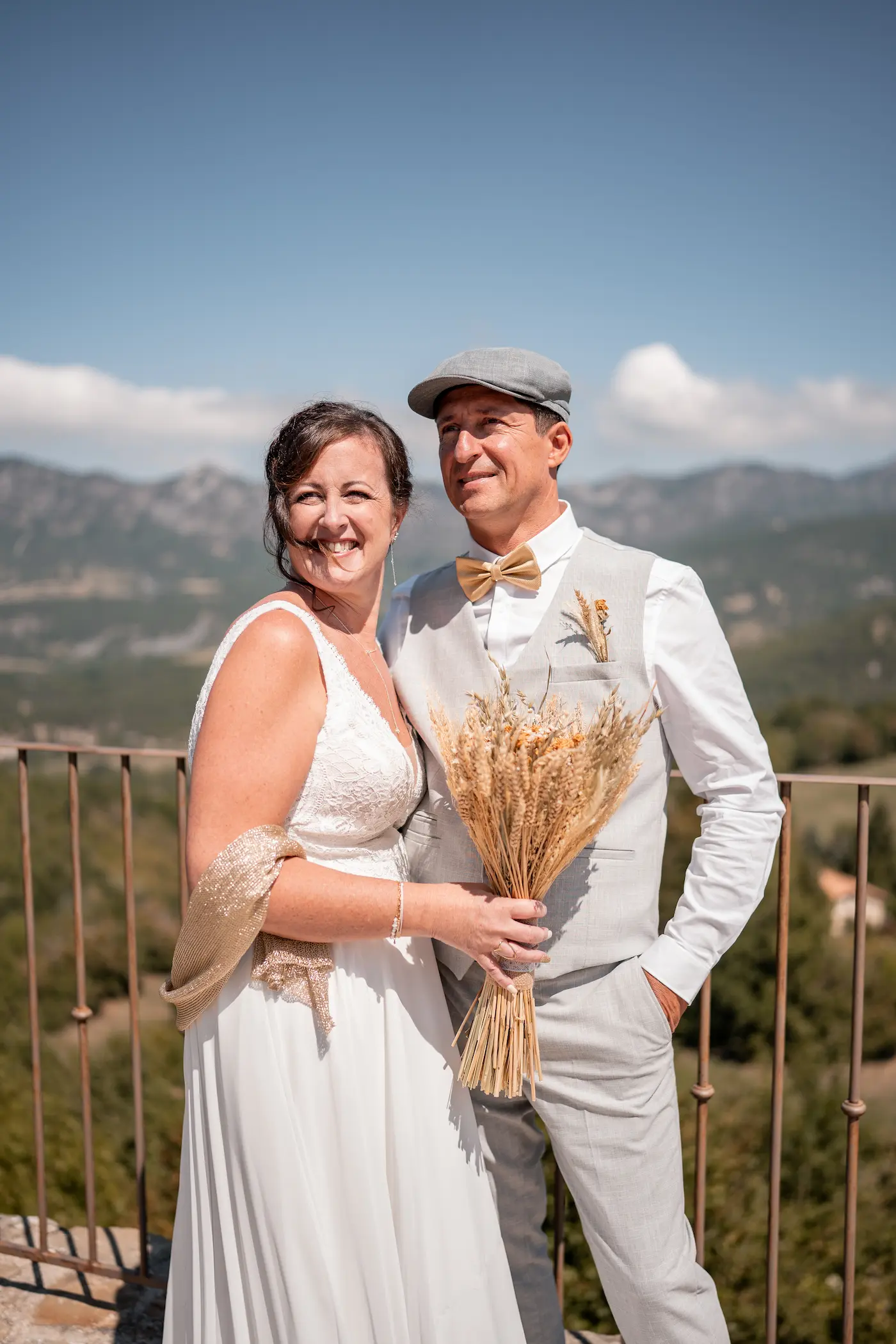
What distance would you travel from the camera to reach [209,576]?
92.6m

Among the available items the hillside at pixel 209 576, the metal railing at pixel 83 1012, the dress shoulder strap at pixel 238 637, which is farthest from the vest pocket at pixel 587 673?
the hillside at pixel 209 576

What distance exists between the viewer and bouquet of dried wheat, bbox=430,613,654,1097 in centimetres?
156

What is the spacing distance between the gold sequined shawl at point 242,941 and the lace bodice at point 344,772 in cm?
9

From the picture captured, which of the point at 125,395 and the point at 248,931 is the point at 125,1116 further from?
the point at 125,395

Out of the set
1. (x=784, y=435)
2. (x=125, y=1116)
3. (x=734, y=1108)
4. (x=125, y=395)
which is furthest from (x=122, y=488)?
(x=784, y=435)

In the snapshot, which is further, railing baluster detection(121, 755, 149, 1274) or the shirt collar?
railing baluster detection(121, 755, 149, 1274)

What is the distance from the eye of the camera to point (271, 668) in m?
1.77

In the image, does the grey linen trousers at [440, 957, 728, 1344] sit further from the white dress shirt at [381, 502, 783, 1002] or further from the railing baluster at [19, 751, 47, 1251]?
the railing baluster at [19, 751, 47, 1251]

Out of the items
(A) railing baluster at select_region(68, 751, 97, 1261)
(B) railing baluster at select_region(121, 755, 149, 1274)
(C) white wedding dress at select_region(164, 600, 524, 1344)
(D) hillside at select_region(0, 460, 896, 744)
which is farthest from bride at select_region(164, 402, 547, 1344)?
(D) hillside at select_region(0, 460, 896, 744)

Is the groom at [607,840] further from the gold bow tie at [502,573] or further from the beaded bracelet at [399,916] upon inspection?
the beaded bracelet at [399,916]

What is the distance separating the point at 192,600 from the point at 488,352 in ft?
269

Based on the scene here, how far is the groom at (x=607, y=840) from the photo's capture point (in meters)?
1.90

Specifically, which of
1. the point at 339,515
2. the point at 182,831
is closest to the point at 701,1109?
the point at 182,831

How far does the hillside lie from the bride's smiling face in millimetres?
45410
